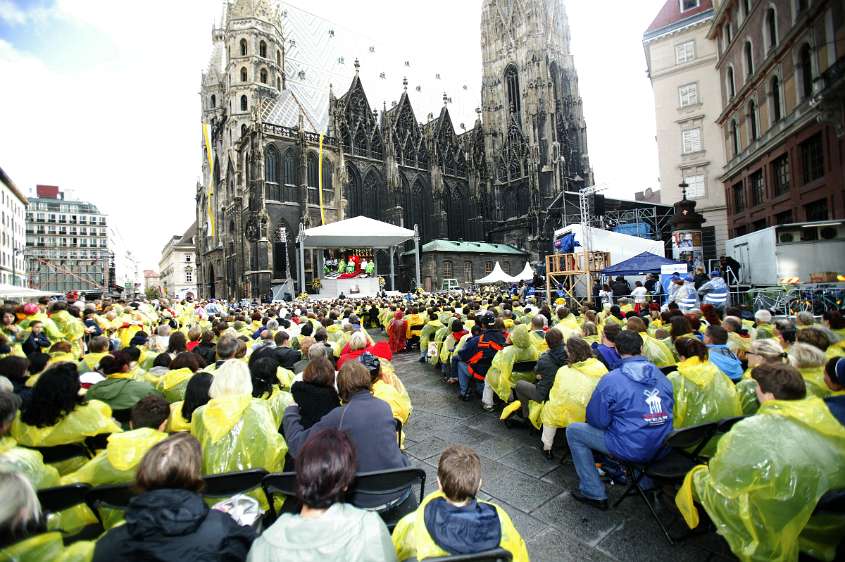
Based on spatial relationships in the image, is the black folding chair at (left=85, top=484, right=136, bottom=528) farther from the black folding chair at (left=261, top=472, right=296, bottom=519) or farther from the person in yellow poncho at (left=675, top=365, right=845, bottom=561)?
the person in yellow poncho at (left=675, top=365, right=845, bottom=561)

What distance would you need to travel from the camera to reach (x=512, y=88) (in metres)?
48.5

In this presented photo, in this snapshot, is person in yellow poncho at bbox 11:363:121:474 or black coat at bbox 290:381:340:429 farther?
black coat at bbox 290:381:340:429

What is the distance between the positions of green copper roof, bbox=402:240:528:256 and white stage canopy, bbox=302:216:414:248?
11.8m

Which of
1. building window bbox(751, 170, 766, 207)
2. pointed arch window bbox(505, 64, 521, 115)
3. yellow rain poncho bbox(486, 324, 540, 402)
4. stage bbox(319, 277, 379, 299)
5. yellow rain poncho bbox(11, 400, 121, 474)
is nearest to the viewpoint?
yellow rain poncho bbox(11, 400, 121, 474)

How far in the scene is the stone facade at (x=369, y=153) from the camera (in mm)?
33500

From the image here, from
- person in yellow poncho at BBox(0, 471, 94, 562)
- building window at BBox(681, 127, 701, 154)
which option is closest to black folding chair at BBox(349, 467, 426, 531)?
person in yellow poncho at BBox(0, 471, 94, 562)

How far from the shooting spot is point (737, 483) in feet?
7.70

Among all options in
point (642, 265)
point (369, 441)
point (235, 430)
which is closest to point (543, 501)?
point (369, 441)

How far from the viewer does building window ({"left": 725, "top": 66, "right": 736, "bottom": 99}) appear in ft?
67.0

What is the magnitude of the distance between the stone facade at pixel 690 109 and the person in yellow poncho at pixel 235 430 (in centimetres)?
2914

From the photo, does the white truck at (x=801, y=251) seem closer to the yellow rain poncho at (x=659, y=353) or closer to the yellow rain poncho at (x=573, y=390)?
the yellow rain poncho at (x=659, y=353)

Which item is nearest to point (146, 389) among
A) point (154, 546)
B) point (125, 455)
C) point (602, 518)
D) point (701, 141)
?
point (125, 455)

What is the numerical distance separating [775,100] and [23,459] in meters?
23.6

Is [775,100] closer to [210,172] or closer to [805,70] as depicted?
[805,70]
